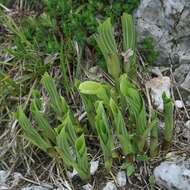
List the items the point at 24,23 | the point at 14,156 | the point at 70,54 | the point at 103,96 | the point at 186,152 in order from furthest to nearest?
1. the point at 24,23
2. the point at 70,54
3. the point at 14,156
4. the point at 186,152
5. the point at 103,96

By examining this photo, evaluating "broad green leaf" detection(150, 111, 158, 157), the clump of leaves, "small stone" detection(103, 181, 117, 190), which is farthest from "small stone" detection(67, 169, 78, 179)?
the clump of leaves

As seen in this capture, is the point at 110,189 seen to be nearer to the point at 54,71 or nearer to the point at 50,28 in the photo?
the point at 54,71

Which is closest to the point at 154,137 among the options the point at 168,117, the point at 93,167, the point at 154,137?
the point at 154,137

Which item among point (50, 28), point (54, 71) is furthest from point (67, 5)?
point (54, 71)

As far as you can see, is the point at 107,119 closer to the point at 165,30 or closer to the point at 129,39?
the point at 129,39

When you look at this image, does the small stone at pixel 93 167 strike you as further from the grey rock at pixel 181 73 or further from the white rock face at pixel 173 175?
the grey rock at pixel 181 73

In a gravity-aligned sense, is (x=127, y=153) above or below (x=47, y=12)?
below

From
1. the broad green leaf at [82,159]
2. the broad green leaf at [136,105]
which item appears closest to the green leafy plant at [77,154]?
the broad green leaf at [82,159]
